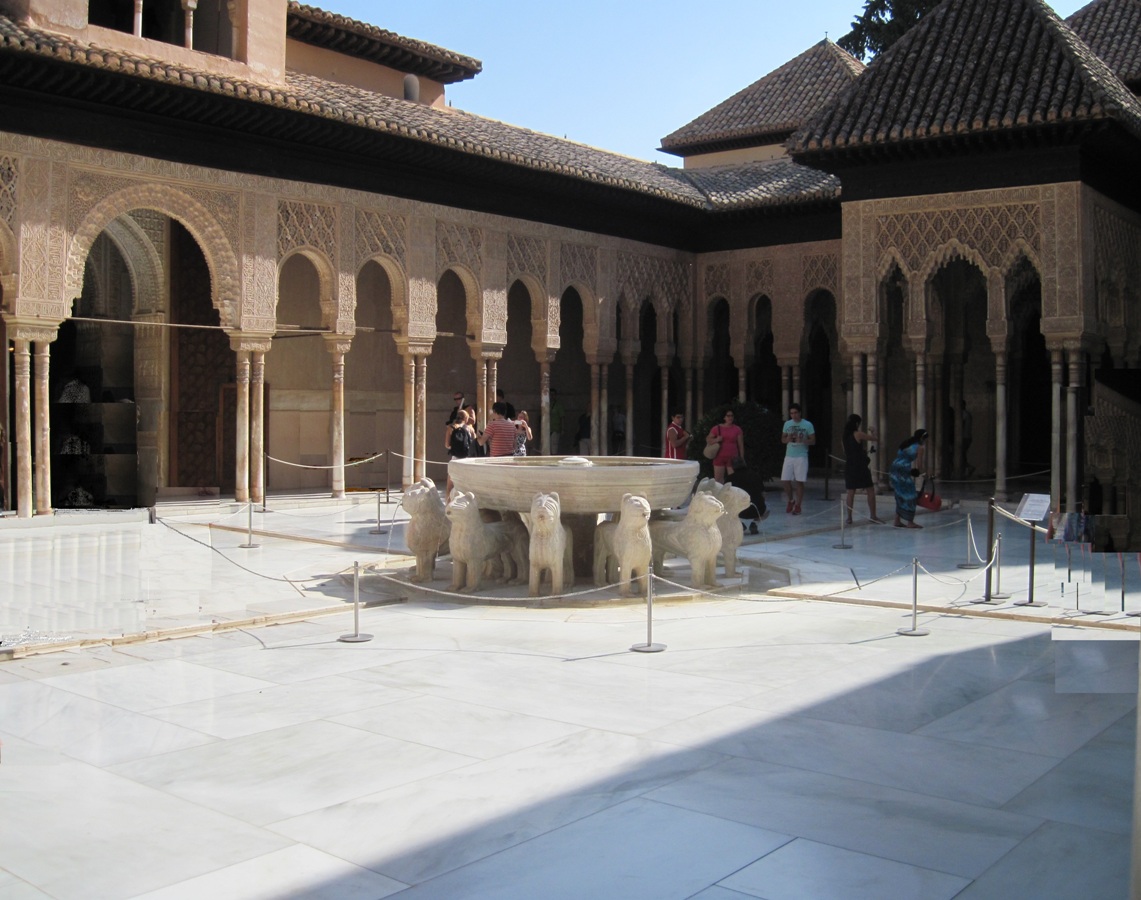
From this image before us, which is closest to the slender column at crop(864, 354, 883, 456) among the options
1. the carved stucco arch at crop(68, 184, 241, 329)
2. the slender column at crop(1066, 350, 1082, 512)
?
the slender column at crop(1066, 350, 1082, 512)

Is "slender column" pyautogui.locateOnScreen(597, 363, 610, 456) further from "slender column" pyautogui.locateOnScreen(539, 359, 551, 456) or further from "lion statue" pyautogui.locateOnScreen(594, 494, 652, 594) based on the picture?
"lion statue" pyautogui.locateOnScreen(594, 494, 652, 594)

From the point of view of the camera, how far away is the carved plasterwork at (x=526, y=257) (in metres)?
20.7

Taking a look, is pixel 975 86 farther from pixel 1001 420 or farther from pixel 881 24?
pixel 881 24

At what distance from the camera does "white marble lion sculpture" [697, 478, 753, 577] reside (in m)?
10.5

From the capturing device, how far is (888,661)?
23.5 feet

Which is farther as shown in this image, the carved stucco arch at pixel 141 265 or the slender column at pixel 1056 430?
the carved stucco arch at pixel 141 265

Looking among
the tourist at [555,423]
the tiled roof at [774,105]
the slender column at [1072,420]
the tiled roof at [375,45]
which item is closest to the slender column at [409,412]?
the tourist at [555,423]

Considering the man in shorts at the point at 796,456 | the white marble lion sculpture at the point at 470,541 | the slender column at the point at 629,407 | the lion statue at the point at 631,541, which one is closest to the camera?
the lion statue at the point at 631,541

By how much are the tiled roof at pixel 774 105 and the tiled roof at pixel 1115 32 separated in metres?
5.22

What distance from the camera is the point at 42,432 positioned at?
48.4ft

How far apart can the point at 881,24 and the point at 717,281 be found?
13.6 meters

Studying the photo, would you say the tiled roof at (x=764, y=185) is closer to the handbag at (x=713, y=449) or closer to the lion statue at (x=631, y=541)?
the handbag at (x=713, y=449)

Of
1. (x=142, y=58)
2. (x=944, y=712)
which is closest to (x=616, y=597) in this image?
(x=944, y=712)

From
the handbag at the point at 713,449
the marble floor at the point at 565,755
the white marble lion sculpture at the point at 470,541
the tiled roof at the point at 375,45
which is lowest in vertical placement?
the marble floor at the point at 565,755
